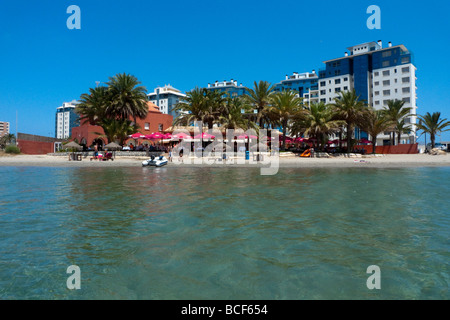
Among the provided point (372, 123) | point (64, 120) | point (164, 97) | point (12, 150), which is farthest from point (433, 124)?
point (64, 120)

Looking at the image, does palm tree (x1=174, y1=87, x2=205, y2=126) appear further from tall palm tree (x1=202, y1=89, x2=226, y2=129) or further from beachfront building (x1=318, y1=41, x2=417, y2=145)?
beachfront building (x1=318, y1=41, x2=417, y2=145)

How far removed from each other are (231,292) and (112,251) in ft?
8.15

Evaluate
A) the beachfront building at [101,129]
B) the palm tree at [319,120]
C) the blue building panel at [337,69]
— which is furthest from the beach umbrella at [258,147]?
the blue building panel at [337,69]

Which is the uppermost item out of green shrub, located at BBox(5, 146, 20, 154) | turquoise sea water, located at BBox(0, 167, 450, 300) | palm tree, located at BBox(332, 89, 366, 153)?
palm tree, located at BBox(332, 89, 366, 153)

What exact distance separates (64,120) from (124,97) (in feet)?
509

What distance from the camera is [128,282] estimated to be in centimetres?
392

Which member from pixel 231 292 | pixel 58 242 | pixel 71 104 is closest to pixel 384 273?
pixel 231 292

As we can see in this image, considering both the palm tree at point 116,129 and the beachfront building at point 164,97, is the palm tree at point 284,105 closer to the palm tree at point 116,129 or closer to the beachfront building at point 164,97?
the palm tree at point 116,129

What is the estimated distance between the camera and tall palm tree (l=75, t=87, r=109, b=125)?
43.7 meters

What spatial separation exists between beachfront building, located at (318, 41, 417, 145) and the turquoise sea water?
6887 cm

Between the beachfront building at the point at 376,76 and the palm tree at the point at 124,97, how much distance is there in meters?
52.0

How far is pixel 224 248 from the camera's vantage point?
5.23 metres

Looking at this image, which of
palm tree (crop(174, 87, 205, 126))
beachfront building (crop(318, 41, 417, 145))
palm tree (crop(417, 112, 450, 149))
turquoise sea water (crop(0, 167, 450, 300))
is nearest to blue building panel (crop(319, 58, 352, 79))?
beachfront building (crop(318, 41, 417, 145))

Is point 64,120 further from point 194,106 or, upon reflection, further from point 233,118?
point 233,118
